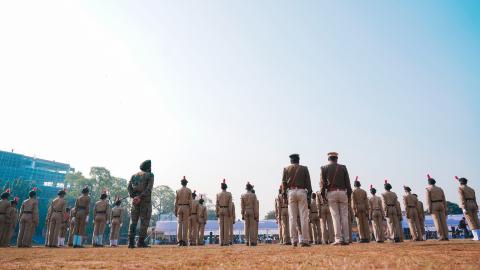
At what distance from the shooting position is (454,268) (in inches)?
104

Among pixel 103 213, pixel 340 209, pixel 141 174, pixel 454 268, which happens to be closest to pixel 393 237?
pixel 340 209

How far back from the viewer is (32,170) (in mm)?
73125

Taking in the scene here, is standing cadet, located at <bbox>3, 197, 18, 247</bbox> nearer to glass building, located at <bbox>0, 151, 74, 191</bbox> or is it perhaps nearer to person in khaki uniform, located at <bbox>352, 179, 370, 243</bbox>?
person in khaki uniform, located at <bbox>352, 179, 370, 243</bbox>

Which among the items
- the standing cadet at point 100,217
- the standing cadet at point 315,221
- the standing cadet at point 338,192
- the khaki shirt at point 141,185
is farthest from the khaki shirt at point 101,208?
the standing cadet at point 338,192

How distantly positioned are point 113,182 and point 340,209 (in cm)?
7487

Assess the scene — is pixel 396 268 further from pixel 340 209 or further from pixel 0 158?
pixel 0 158

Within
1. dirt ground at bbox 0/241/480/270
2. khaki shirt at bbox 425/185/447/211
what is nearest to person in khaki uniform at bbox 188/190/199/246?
khaki shirt at bbox 425/185/447/211

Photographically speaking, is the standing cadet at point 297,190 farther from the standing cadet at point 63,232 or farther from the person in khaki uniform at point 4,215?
the standing cadet at point 63,232

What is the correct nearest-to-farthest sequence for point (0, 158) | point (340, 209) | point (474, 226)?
point (340, 209), point (474, 226), point (0, 158)

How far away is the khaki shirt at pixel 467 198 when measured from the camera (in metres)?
10.8

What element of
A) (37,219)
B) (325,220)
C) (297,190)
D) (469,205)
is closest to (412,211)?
(469,205)

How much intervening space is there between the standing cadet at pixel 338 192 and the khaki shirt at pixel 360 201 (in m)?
5.03

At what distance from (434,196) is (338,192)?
231 inches

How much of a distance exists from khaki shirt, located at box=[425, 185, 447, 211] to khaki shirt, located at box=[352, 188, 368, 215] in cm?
222
